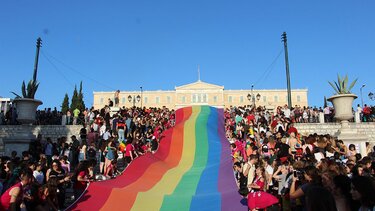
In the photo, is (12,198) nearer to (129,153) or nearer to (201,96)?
(129,153)

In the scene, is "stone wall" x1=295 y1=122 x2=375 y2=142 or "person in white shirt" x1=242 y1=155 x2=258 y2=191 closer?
"person in white shirt" x1=242 y1=155 x2=258 y2=191

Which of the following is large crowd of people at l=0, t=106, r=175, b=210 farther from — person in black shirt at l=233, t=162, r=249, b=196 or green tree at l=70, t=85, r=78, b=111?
green tree at l=70, t=85, r=78, b=111

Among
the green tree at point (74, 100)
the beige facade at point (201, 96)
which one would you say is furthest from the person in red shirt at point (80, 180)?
the beige facade at point (201, 96)

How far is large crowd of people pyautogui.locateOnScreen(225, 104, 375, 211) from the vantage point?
4.17 m

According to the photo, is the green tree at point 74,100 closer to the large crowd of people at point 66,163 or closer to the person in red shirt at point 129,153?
the large crowd of people at point 66,163

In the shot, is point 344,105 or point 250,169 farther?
point 344,105

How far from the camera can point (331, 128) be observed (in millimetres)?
20688

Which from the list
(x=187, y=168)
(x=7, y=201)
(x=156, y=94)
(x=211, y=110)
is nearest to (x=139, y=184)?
(x=187, y=168)

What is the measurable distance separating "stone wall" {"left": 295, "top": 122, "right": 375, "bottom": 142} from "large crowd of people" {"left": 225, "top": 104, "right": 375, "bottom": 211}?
3616 mm

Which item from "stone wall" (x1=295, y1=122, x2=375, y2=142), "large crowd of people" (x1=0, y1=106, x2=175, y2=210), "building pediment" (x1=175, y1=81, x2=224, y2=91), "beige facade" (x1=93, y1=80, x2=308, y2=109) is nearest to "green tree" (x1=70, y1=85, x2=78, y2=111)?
"beige facade" (x1=93, y1=80, x2=308, y2=109)

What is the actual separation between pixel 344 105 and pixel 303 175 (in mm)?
8908

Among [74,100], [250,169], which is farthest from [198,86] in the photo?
[250,169]

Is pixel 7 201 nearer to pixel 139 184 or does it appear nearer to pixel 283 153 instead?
pixel 139 184

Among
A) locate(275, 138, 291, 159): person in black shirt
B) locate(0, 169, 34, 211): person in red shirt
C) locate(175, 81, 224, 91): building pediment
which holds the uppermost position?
locate(175, 81, 224, 91): building pediment
